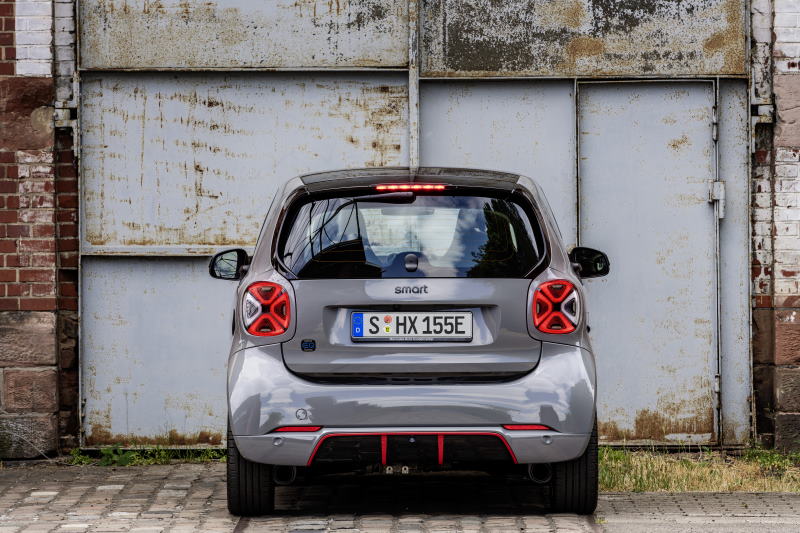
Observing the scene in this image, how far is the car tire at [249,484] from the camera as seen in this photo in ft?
21.3

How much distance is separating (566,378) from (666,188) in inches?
153

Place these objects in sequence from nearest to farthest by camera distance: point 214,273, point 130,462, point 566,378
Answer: point 566,378, point 214,273, point 130,462

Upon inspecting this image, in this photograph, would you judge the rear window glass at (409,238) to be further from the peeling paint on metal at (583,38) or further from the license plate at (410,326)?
the peeling paint on metal at (583,38)

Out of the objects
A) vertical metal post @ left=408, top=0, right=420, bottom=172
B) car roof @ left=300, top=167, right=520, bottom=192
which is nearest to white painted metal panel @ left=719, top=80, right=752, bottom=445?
vertical metal post @ left=408, top=0, right=420, bottom=172

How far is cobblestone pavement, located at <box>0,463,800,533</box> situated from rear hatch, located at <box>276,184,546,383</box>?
823mm

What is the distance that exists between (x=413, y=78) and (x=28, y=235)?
9.64 ft

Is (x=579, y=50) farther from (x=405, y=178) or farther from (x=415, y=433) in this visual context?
(x=415, y=433)

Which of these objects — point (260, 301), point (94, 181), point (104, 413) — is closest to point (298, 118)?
point (94, 181)

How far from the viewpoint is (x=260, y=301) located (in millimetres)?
6191

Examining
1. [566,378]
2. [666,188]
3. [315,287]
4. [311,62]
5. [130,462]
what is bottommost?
[130,462]

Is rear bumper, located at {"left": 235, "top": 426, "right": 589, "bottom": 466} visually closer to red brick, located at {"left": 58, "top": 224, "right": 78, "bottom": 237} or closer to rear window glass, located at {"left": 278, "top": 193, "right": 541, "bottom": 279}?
rear window glass, located at {"left": 278, "top": 193, "right": 541, "bottom": 279}

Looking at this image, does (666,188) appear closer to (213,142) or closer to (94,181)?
(213,142)

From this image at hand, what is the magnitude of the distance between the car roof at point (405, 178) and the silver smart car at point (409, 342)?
0.10 m

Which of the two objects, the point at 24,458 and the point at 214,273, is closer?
the point at 214,273
